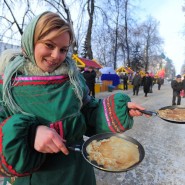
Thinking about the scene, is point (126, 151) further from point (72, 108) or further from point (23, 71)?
point (23, 71)

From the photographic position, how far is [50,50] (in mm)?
1231

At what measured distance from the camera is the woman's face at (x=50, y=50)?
1214 mm

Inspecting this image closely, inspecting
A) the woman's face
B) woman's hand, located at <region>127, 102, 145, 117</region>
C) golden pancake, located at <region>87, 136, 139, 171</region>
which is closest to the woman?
the woman's face

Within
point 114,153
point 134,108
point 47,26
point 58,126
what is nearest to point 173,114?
Answer: point 134,108

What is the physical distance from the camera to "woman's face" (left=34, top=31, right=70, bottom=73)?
3.98 feet

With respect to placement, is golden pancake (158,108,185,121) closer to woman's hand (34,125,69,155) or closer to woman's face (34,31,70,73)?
woman's face (34,31,70,73)

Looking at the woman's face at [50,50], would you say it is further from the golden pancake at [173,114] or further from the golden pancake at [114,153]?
the golden pancake at [173,114]

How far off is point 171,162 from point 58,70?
10.4 ft

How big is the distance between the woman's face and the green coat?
0.26 feet

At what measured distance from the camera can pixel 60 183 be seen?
1.24 meters

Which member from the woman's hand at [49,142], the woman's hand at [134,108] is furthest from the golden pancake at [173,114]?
the woman's hand at [49,142]

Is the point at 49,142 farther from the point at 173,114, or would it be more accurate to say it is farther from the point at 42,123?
the point at 173,114

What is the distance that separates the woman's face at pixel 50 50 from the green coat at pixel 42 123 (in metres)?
0.08

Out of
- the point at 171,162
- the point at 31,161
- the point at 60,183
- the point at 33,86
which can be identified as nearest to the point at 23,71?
the point at 33,86
